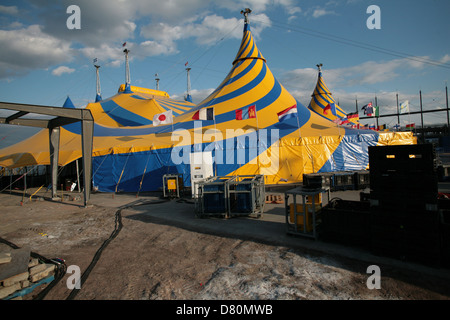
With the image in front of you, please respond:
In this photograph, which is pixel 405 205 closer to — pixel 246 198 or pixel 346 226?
pixel 346 226

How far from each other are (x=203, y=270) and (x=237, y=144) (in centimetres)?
976

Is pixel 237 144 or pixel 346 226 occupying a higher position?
pixel 237 144

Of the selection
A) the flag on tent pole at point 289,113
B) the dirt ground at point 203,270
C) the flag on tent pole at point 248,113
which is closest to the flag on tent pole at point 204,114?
the flag on tent pole at point 248,113

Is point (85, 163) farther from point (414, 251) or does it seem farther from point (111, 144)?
point (414, 251)

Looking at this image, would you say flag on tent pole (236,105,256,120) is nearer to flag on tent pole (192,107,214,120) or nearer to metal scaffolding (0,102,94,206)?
flag on tent pole (192,107,214,120)

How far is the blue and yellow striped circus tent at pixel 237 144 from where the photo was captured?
13523 millimetres

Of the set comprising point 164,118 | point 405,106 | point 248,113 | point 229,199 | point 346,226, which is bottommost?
point 346,226

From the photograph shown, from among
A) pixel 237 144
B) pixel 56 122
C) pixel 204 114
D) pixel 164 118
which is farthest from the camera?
pixel 164 118

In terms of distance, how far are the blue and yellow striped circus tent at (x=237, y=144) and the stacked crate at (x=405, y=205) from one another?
28.0 ft

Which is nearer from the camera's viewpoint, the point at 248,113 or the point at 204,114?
the point at 204,114

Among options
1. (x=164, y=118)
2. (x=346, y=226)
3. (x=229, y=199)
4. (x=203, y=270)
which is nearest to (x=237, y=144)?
(x=164, y=118)

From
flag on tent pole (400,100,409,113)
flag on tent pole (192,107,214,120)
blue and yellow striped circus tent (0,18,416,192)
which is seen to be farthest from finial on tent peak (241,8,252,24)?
flag on tent pole (400,100,409,113)

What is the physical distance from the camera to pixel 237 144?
13742 millimetres

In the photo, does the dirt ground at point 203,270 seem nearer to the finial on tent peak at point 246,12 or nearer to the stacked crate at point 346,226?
the stacked crate at point 346,226
